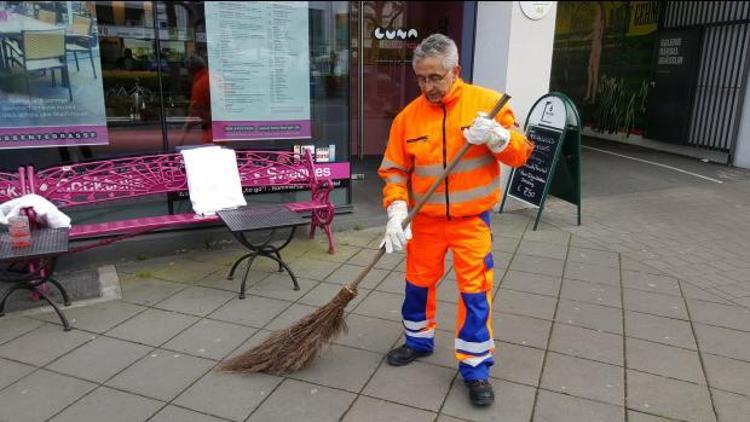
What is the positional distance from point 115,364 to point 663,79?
10.5m

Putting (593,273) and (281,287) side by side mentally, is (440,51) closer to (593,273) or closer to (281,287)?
(281,287)

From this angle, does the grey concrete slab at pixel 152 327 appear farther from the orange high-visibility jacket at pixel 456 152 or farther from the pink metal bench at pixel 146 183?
the orange high-visibility jacket at pixel 456 152

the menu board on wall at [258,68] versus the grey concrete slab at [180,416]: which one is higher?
the menu board on wall at [258,68]

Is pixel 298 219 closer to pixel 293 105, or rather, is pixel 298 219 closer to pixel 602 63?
pixel 293 105

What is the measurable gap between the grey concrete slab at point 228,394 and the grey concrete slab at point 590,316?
1932mm

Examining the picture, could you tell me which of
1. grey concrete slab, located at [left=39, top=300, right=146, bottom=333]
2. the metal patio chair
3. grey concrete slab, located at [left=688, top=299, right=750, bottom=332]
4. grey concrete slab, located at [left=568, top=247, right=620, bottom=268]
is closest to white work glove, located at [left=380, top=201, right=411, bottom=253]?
grey concrete slab, located at [left=39, top=300, right=146, bottom=333]

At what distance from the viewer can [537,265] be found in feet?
15.5

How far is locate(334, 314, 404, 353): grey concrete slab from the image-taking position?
133 inches

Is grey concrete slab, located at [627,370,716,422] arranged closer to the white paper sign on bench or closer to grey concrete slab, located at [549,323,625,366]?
grey concrete slab, located at [549,323,625,366]

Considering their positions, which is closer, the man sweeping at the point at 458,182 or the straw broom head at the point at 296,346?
the man sweeping at the point at 458,182

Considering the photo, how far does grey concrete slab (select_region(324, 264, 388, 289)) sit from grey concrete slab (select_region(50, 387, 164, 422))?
175 cm

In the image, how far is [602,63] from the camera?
12453mm

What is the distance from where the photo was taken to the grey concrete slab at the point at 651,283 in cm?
427

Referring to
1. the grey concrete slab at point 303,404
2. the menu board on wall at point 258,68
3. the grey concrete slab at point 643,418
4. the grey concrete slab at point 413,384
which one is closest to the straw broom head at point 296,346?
the grey concrete slab at point 303,404
